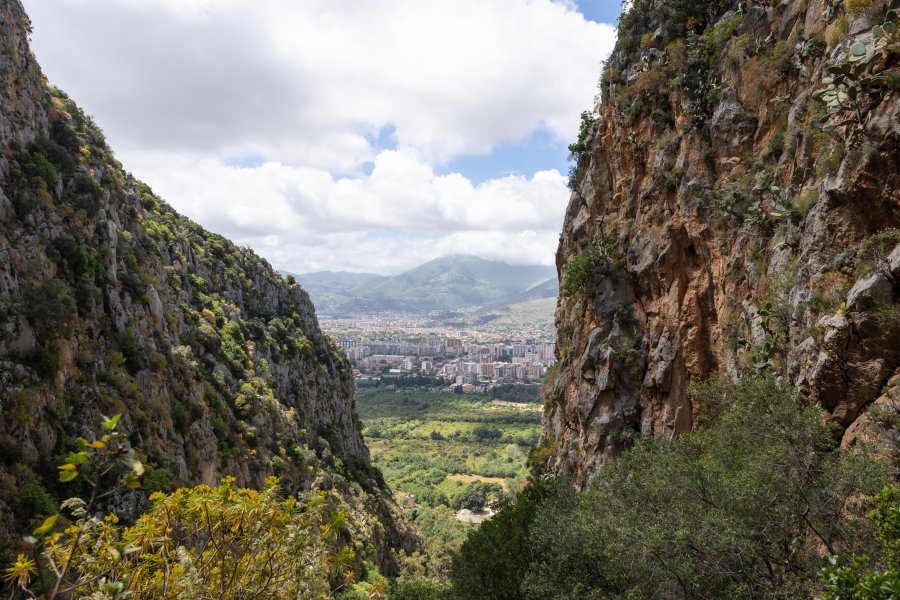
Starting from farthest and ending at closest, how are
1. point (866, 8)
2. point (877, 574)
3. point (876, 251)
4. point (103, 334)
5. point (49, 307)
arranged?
1. point (103, 334)
2. point (49, 307)
3. point (866, 8)
4. point (876, 251)
5. point (877, 574)

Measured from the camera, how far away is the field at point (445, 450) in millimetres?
70312

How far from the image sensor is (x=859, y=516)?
→ 941 centimetres

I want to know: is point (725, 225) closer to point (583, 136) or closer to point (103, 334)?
Answer: point (583, 136)

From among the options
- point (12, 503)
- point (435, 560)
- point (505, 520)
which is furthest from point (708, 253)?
point (435, 560)

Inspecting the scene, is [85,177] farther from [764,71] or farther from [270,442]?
[764,71]

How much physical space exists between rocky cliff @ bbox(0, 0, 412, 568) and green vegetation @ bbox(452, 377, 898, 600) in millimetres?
7689

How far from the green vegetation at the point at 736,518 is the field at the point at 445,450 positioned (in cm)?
3551

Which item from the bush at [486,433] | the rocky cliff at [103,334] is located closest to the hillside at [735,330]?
the rocky cliff at [103,334]

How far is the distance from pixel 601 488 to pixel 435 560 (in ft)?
124

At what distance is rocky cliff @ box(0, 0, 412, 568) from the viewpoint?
19.1 metres

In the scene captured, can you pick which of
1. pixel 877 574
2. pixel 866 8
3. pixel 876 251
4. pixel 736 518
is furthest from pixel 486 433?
pixel 877 574

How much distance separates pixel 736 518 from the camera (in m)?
10.2

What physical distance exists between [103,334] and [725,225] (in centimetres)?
3032

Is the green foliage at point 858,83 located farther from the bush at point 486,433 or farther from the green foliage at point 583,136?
the bush at point 486,433
